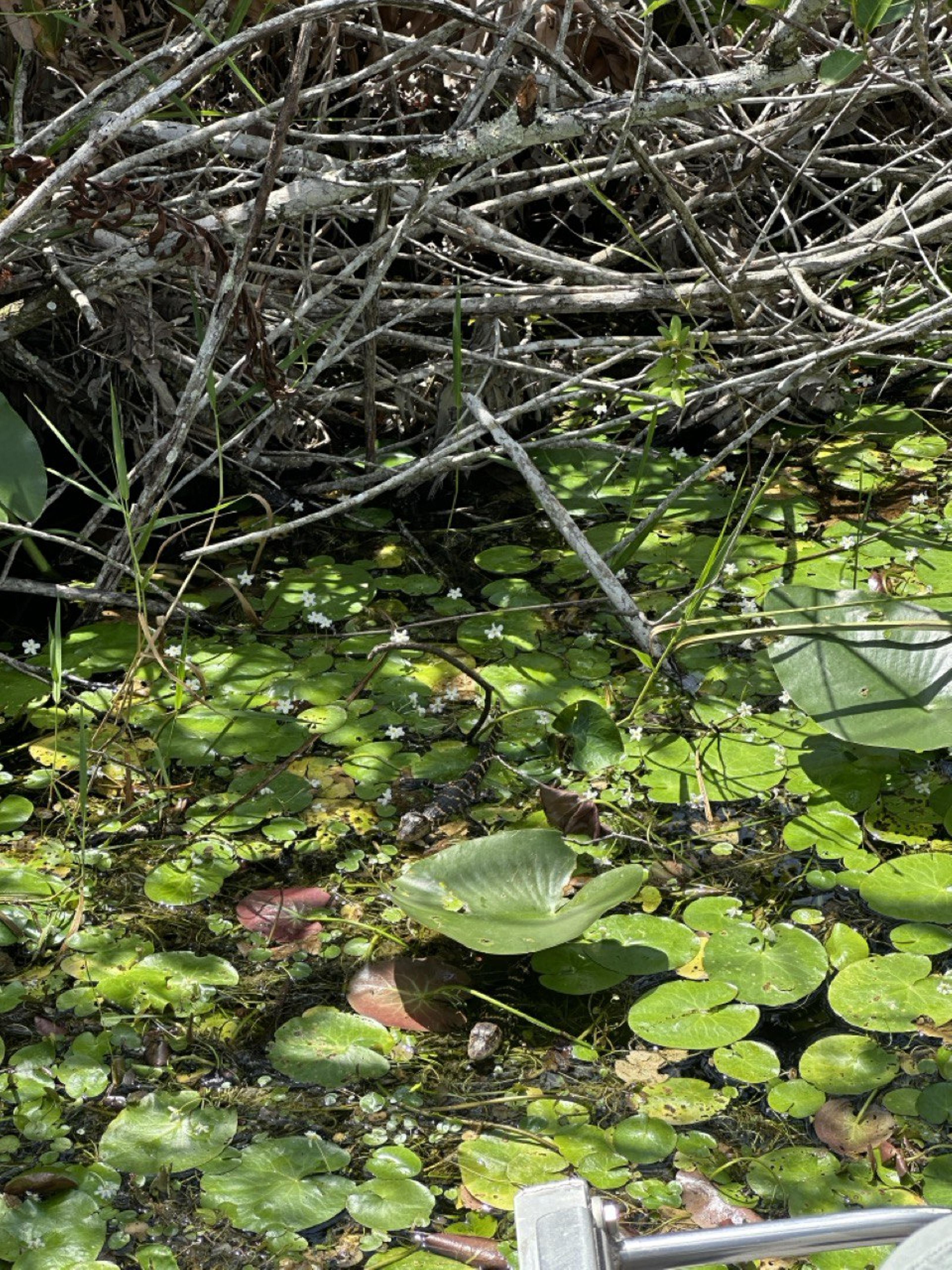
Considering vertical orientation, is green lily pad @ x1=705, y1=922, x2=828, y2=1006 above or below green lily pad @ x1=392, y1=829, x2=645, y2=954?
below

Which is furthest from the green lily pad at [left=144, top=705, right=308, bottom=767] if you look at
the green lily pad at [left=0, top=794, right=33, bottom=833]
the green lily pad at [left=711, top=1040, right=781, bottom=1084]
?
the green lily pad at [left=711, top=1040, right=781, bottom=1084]

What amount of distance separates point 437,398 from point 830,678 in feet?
4.12

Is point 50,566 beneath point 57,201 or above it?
beneath

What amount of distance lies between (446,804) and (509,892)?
0.29 m

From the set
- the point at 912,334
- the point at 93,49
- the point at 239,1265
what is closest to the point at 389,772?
the point at 239,1265

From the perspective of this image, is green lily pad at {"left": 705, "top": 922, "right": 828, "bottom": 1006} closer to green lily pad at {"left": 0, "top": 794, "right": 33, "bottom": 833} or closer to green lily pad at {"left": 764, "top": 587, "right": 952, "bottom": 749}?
green lily pad at {"left": 764, "top": 587, "right": 952, "bottom": 749}

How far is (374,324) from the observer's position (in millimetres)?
2650

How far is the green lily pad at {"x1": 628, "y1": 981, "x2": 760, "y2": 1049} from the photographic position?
1.52 m

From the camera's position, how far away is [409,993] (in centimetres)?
163

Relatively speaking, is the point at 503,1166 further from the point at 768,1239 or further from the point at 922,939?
the point at 768,1239

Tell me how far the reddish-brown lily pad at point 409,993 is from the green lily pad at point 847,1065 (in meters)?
0.41

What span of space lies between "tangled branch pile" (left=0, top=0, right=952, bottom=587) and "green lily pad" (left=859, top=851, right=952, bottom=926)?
82 centimetres

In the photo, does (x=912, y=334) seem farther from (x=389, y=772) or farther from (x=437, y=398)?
(x=389, y=772)

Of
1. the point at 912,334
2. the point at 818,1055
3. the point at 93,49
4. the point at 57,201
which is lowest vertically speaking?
the point at 818,1055
